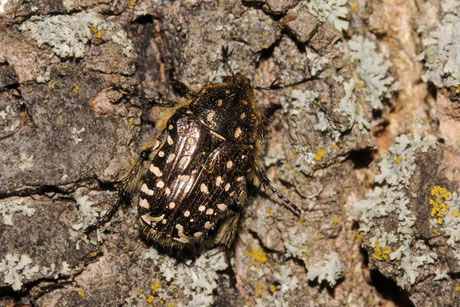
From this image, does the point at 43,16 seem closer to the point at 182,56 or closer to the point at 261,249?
the point at 182,56

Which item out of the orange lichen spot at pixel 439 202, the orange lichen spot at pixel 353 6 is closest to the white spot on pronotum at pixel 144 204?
the orange lichen spot at pixel 439 202

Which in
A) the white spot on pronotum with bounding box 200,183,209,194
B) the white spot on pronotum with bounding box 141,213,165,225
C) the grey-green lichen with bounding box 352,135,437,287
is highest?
the grey-green lichen with bounding box 352,135,437,287

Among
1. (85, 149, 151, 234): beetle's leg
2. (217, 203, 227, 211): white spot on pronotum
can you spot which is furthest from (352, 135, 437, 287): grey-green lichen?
(85, 149, 151, 234): beetle's leg

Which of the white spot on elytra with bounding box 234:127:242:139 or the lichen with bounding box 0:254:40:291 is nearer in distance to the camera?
the lichen with bounding box 0:254:40:291

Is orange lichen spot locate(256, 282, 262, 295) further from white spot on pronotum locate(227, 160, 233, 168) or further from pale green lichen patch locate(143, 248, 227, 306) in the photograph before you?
white spot on pronotum locate(227, 160, 233, 168)

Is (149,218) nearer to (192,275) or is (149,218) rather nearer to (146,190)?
(146,190)

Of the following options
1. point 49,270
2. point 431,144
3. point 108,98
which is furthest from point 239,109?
point 49,270

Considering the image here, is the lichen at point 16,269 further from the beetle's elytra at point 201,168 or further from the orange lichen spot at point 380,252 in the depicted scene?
the orange lichen spot at point 380,252
